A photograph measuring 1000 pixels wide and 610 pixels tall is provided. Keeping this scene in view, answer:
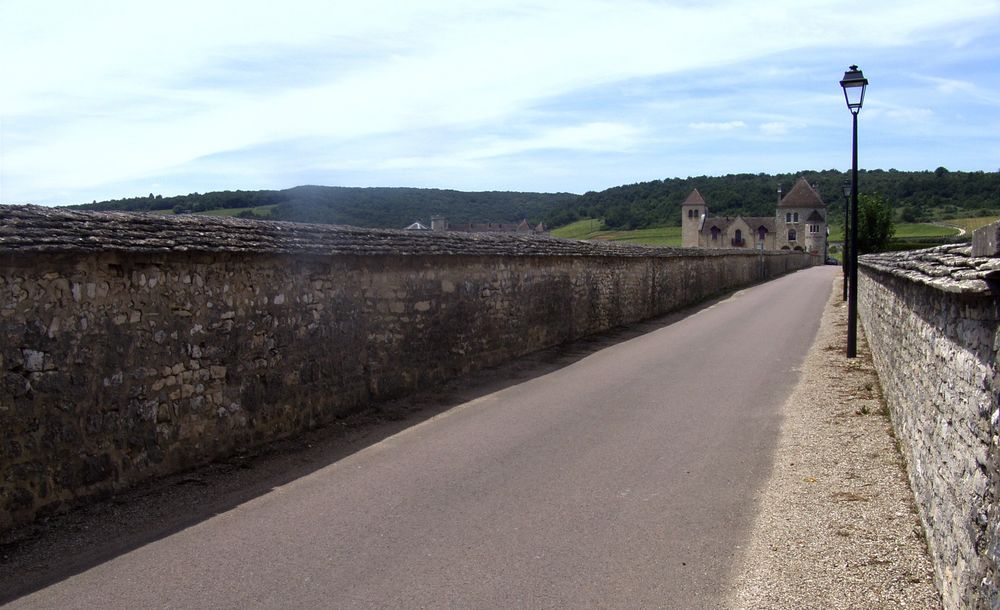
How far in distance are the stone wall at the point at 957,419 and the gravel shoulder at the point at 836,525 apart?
0.22 m

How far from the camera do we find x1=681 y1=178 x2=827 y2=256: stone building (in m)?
106

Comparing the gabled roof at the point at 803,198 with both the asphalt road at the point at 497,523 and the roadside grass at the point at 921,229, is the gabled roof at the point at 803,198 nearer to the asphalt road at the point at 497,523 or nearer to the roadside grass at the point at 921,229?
the roadside grass at the point at 921,229

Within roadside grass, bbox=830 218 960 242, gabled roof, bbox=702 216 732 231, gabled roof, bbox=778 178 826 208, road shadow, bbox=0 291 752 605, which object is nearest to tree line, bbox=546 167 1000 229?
roadside grass, bbox=830 218 960 242

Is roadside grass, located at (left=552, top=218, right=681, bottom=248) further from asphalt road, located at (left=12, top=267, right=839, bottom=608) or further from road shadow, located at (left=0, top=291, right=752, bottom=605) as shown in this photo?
asphalt road, located at (left=12, top=267, right=839, bottom=608)

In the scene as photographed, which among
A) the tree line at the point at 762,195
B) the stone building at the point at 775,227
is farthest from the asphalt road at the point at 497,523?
the stone building at the point at 775,227

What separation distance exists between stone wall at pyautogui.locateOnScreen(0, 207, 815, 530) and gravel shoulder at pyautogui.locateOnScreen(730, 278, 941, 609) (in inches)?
213

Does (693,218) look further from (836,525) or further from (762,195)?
(836,525)

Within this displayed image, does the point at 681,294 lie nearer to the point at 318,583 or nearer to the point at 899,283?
the point at 899,283

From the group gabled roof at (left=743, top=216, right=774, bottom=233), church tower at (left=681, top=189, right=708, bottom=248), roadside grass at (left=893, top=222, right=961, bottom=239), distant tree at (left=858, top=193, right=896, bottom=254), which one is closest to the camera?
distant tree at (left=858, top=193, right=896, bottom=254)

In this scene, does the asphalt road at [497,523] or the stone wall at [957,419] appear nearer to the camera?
the stone wall at [957,419]

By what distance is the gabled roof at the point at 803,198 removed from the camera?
349 feet

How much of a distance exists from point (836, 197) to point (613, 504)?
143 m

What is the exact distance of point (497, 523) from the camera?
20.3 ft

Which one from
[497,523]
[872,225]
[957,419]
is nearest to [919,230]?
[872,225]
